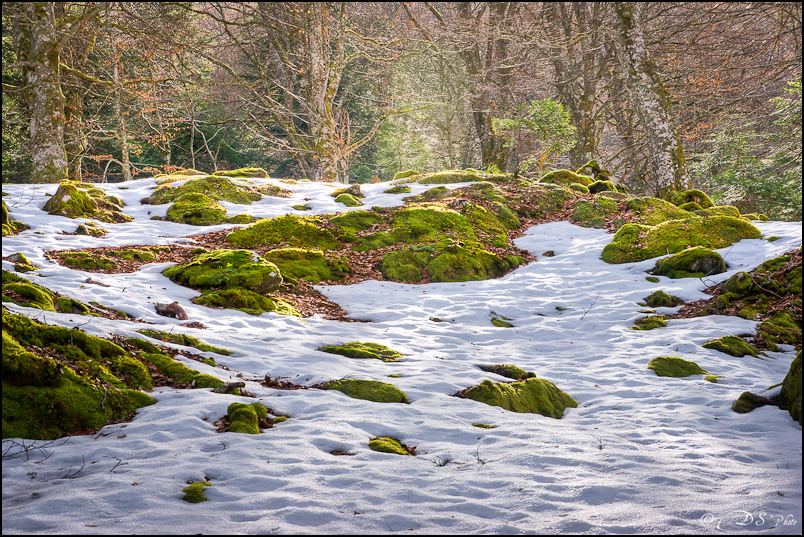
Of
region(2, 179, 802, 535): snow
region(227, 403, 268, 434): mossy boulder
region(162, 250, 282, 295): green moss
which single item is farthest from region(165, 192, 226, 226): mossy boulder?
region(227, 403, 268, 434): mossy boulder

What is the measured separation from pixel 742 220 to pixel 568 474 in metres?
7.99

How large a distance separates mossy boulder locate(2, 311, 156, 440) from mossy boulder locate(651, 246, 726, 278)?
7449 mm

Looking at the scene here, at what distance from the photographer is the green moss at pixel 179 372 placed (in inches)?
153

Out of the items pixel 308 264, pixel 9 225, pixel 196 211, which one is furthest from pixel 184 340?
pixel 196 211

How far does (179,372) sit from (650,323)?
5.44m

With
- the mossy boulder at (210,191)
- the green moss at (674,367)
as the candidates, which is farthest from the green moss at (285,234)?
the green moss at (674,367)

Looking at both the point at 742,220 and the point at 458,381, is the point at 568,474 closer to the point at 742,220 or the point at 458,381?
the point at 458,381

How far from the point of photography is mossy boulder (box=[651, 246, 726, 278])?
730 cm

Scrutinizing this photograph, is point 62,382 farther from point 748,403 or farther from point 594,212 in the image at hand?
point 594,212

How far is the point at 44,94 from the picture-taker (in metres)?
11.9

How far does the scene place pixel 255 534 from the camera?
2035mm

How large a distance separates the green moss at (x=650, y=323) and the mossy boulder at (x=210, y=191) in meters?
8.98

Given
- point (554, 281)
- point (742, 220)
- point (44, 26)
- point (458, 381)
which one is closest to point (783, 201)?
point (742, 220)

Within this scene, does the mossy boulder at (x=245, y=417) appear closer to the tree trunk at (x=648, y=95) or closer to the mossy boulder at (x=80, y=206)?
the mossy boulder at (x=80, y=206)
